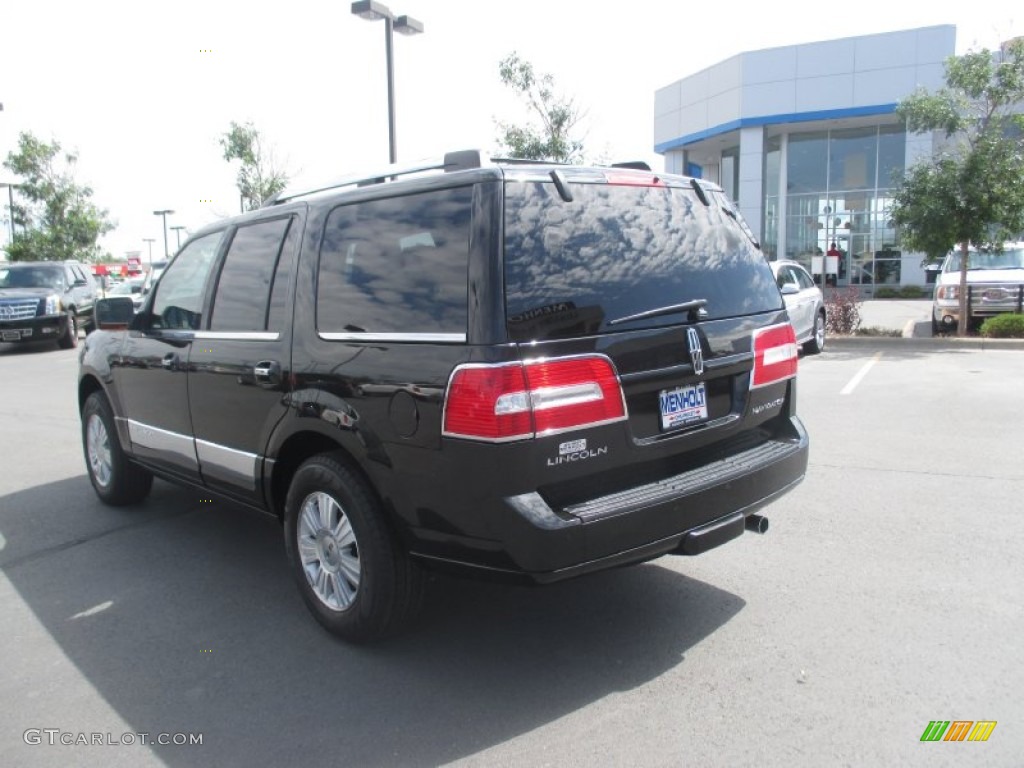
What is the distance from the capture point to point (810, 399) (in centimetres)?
952

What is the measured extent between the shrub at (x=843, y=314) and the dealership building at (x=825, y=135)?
1501 cm

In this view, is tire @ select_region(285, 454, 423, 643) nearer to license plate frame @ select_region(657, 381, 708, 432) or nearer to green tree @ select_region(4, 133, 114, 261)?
license plate frame @ select_region(657, 381, 708, 432)

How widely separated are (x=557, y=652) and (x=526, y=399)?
1.29 m

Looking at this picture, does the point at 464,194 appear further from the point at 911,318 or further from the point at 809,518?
the point at 911,318

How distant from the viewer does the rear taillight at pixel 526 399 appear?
9.39 ft

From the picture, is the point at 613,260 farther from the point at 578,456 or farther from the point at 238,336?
the point at 238,336

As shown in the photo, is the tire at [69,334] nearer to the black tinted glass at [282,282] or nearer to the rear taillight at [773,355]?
the black tinted glass at [282,282]

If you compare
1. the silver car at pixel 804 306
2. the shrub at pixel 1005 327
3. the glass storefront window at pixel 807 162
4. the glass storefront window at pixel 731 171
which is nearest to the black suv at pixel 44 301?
the silver car at pixel 804 306

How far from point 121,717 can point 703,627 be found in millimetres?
2422

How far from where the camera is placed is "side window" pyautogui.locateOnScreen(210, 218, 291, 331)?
4.09 metres

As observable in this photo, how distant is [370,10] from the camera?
558 inches

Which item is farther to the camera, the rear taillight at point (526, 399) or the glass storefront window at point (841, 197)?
the glass storefront window at point (841, 197)

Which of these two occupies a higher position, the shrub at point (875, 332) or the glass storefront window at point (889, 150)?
the glass storefront window at point (889, 150)

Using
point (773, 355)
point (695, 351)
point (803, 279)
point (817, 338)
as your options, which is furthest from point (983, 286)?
point (695, 351)
